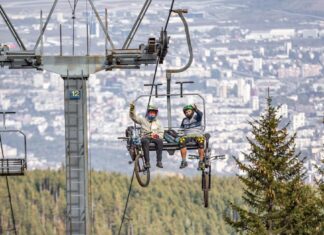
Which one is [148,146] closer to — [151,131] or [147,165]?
[151,131]

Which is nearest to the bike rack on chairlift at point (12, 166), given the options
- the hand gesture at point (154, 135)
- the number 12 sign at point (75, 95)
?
the number 12 sign at point (75, 95)

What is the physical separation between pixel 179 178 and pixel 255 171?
93.4 meters

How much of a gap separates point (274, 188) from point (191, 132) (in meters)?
5.49

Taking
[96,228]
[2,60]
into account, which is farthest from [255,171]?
[96,228]

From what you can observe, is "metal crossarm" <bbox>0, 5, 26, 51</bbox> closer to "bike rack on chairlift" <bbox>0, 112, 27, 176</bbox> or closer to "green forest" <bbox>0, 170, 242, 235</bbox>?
"bike rack on chairlift" <bbox>0, 112, 27, 176</bbox>

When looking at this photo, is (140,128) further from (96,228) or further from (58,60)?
(96,228)

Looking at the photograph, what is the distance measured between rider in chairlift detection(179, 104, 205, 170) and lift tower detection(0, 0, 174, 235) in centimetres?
175

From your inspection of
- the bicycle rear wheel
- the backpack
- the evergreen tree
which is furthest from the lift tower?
the evergreen tree

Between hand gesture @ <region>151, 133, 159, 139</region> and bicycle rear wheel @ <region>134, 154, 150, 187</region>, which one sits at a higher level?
hand gesture @ <region>151, 133, 159, 139</region>

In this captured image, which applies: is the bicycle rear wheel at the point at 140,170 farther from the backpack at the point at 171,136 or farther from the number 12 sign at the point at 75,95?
the number 12 sign at the point at 75,95

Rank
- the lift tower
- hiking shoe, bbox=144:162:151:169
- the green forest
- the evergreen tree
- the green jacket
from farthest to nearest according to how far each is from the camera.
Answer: the green forest → the evergreen tree → the green jacket → hiking shoe, bbox=144:162:151:169 → the lift tower

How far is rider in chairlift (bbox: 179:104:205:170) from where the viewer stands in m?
22.9

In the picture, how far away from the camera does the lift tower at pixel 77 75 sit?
20.3m

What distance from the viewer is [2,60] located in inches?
840
